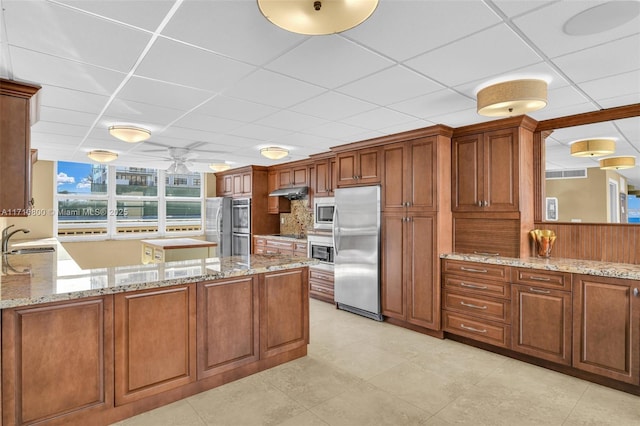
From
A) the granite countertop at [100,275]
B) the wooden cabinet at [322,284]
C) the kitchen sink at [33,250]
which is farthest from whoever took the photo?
the wooden cabinet at [322,284]

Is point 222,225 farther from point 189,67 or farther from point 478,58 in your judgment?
point 478,58

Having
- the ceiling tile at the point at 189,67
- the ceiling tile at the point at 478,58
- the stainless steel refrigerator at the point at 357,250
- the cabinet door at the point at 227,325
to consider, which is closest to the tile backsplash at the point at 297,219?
the stainless steel refrigerator at the point at 357,250

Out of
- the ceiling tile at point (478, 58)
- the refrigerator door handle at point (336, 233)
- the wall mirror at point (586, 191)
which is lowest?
the refrigerator door handle at point (336, 233)

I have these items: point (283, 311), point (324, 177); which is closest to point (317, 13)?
point (283, 311)

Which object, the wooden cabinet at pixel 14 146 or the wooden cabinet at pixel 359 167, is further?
the wooden cabinet at pixel 359 167

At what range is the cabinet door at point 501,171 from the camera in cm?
341

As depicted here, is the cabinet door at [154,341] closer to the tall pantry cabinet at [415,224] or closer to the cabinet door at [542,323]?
the tall pantry cabinet at [415,224]

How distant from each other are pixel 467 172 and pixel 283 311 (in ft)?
8.20

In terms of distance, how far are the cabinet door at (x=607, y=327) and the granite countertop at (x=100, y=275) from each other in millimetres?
2301

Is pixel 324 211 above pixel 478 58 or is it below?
below

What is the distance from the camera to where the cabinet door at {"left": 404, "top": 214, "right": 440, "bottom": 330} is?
3.75 metres

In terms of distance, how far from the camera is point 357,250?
14.7ft

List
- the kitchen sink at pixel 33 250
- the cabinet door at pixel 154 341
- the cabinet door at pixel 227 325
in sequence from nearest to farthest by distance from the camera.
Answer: the cabinet door at pixel 154 341, the cabinet door at pixel 227 325, the kitchen sink at pixel 33 250

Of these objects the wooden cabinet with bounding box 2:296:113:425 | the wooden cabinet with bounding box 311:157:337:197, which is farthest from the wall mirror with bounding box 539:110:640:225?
the wooden cabinet with bounding box 2:296:113:425
